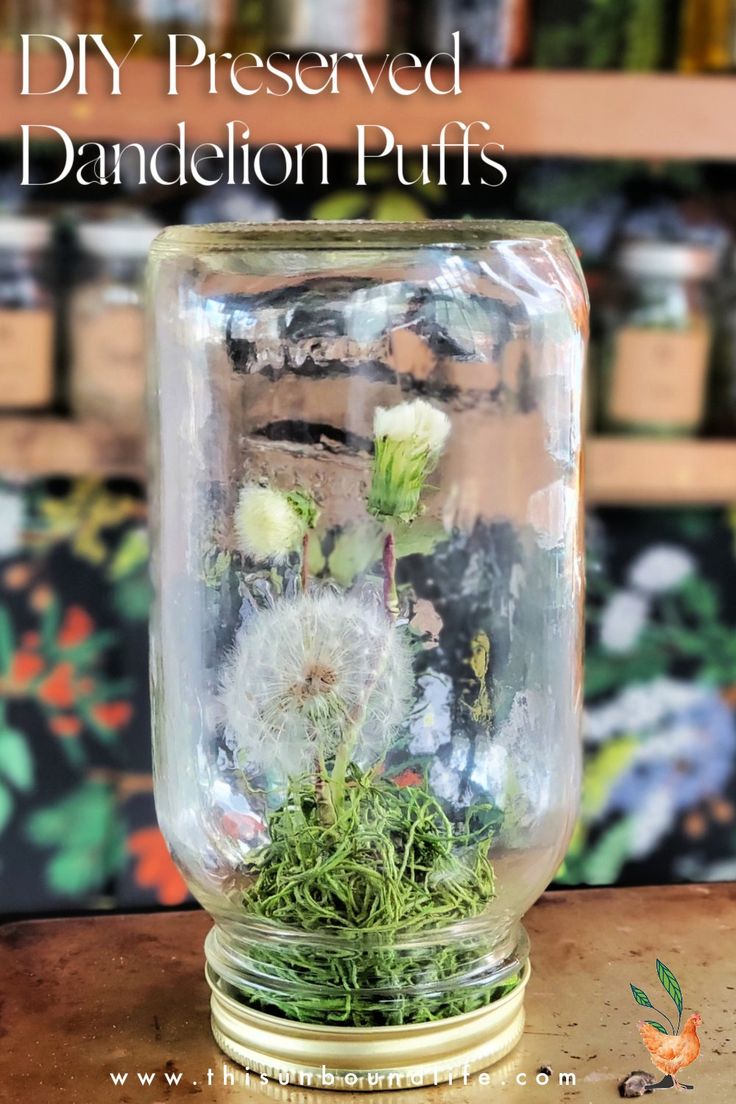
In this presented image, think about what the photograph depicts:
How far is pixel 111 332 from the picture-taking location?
3.26 ft

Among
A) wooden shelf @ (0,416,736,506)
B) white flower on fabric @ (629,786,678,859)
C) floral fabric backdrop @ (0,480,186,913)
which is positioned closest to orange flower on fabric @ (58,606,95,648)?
floral fabric backdrop @ (0,480,186,913)

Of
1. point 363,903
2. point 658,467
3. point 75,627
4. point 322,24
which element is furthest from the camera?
point 75,627

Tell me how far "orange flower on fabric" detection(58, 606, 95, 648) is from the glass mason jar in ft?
1.96

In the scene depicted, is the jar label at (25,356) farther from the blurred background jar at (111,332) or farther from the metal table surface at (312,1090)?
the metal table surface at (312,1090)

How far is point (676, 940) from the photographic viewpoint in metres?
0.61

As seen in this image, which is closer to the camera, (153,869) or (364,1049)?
(364,1049)

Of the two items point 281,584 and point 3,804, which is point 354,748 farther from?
point 3,804

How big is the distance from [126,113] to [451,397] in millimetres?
481

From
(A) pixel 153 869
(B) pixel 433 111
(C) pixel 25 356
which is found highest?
(B) pixel 433 111

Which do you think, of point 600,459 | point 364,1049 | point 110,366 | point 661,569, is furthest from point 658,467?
point 364,1049

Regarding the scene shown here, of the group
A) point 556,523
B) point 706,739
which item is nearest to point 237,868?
point 556,523

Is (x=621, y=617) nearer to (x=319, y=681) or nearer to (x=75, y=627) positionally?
(x=75, y=627)

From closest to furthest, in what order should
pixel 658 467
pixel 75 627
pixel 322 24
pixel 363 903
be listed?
pixel 363 903
pixel 322 24
pixel 658 467
pixel 75 627

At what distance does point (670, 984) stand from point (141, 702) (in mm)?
681
